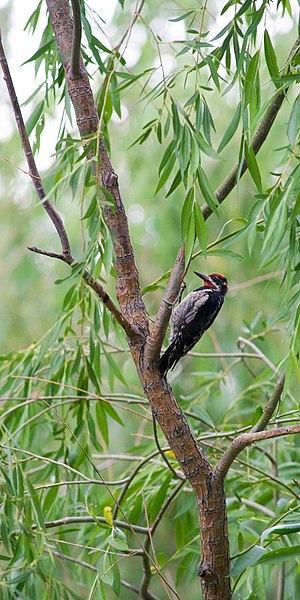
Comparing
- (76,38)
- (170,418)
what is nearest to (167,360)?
(170,418)

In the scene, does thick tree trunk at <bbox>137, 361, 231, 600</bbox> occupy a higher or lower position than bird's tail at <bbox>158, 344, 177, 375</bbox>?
lower

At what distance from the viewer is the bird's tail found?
1.43m

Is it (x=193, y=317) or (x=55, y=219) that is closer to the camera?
(x=55, y=219)

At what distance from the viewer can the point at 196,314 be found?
207cm

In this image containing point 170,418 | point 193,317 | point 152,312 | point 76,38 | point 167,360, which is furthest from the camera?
point 152,312

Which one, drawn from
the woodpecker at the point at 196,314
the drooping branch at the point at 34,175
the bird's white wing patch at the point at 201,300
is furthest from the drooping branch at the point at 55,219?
the bird's white wing patch at the point at 201,300

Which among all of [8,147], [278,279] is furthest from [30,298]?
[278,279]

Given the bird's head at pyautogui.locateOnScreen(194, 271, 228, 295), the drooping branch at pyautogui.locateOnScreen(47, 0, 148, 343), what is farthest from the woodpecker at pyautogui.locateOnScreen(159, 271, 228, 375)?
the drooping branch at pyautogui.locateOnScreen(47, 0, 148, 343)

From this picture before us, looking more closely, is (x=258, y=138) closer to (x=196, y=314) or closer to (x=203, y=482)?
(x=203, y=482)

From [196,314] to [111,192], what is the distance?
2.41 ft

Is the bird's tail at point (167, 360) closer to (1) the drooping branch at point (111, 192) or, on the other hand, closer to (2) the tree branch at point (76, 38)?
(1) the drooping branch at point (111, 192)

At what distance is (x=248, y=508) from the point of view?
216 cm

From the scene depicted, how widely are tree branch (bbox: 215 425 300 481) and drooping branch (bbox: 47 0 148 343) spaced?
256mm

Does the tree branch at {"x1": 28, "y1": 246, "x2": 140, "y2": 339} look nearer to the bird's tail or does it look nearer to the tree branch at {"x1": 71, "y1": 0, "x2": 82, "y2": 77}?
the bird's tail
